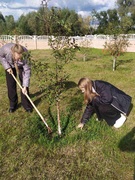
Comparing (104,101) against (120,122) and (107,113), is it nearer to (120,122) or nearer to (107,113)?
(107,113)

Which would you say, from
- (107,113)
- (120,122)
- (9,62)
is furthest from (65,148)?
(9,62)

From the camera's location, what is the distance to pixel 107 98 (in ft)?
13.2

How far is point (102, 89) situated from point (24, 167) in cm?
188

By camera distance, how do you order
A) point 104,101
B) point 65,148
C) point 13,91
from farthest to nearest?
point 13,91 < point 104,101 < point 65,148

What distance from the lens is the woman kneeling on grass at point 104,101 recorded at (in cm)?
389

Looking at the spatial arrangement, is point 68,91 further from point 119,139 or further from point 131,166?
point 131,166

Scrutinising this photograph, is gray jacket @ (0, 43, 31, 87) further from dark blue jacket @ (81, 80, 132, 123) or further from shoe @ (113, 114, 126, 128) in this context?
shoe @ (113, 114, 126, 128)

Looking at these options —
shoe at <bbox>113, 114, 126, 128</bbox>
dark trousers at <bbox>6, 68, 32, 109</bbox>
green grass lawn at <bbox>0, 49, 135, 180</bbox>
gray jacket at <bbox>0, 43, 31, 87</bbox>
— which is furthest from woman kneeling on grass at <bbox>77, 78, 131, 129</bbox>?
dark trousers at <bbox>6, 68, 32, 109</bbox>

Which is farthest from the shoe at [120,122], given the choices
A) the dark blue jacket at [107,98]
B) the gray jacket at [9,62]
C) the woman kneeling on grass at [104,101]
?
the gray jacket at [9,62]

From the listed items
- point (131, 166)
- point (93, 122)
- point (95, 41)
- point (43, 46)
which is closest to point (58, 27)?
point (93, 122)

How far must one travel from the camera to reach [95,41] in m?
19.7

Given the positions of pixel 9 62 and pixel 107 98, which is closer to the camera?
pixel 107 98

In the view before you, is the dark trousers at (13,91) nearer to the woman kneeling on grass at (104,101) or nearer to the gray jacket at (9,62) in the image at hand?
the gray jacket at (9,62)

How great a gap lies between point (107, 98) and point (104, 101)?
77 millimetres
